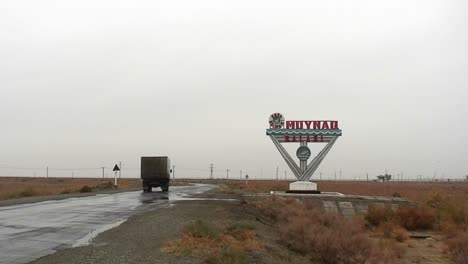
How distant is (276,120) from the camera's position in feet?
135

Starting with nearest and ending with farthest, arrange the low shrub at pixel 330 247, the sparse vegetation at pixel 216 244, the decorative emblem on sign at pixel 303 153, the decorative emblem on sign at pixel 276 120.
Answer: the sparse vegetation at pixel 216 244
the low shrub at pixel 330 247
the decorative emblem on sign at pixel 303 153
the decorative emblem on sign at pixel 276 120

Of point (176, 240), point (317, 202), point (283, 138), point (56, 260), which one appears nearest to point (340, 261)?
point (176, 240)

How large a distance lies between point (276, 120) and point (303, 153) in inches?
147

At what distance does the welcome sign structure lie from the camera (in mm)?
40594

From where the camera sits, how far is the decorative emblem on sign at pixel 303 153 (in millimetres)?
40562

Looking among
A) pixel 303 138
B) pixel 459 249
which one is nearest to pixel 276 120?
pixel 303 138

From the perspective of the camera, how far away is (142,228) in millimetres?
15008

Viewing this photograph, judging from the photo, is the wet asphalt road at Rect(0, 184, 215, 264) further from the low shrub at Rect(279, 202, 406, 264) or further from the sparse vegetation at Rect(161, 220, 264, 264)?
the low shrub at Rect(279, 202, 406, 264)

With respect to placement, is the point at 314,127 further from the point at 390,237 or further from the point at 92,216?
the point at 92,216

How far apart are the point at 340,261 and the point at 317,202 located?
19524 mm

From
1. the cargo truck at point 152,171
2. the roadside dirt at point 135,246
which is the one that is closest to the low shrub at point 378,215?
the roadside dirt at point 135,246

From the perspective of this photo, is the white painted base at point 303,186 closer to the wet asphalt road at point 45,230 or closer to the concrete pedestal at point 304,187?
the concrete pedestal at point 304,187

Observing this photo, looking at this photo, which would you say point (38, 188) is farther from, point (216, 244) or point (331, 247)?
point (216, 244)

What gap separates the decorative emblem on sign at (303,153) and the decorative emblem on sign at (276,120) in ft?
8.64
